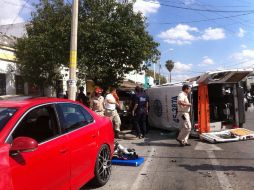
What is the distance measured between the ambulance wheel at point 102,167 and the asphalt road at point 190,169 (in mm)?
135

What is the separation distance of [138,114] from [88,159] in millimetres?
7341

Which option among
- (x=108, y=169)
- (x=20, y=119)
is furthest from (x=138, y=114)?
(x=20, y=119)

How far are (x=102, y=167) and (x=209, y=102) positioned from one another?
7.82m

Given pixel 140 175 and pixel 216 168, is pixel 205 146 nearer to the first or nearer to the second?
pixel 216 168

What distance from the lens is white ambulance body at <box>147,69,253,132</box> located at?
1227 centimetres

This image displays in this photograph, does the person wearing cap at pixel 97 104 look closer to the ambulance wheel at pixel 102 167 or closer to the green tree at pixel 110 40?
the green tree at pixel 110 40

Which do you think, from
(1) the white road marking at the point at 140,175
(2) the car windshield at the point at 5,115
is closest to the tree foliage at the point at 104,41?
(1) the white road marking at the point at 140,175

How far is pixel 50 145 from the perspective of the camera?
15.3ft

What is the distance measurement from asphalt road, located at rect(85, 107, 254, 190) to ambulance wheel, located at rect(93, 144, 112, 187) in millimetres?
135

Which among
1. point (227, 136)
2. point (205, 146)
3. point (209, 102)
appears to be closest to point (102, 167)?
point (205, 146)

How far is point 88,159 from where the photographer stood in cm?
→ 579

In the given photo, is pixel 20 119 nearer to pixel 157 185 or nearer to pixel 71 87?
pixel 157 185

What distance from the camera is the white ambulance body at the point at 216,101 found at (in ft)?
40.2

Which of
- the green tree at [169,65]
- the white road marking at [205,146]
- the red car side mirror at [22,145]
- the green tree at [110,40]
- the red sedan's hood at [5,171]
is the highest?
the green tree at [169,65]
